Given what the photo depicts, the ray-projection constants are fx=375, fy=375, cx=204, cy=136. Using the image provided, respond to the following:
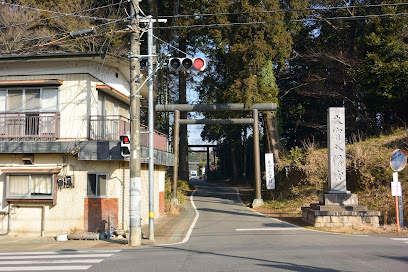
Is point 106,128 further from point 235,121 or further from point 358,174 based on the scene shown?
point 358,174

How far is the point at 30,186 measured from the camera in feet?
48.9

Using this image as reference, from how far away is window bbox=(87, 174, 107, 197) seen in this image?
48.5 ft

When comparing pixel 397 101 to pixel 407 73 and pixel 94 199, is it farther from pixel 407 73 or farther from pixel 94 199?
pixel 94 199

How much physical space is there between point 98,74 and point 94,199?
5.28 metres

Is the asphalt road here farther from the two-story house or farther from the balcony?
the balcony

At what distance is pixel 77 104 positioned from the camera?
15133 millimetres

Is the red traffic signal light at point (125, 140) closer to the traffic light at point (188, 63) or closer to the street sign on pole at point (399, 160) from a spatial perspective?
the traffic light at point (188, 63)

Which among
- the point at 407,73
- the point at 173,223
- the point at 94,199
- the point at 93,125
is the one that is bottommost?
the point at 173,223

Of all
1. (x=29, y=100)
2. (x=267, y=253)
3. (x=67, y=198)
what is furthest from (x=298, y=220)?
(x=29, y=100)

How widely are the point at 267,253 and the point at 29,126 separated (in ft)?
36.1

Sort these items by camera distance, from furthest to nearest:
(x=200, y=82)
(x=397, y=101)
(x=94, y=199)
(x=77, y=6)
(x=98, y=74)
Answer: (x=200, y=82)
(x=77, y=6)
(x=397, y=101)
(x=98, y=74)
(x=94, y=199)

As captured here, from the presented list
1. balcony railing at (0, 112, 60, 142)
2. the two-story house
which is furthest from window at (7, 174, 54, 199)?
balcony railing at (0, 112, 60, 142)

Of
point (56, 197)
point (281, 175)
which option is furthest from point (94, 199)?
point (281, 175)

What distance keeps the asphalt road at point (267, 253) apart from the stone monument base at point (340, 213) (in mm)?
1125
